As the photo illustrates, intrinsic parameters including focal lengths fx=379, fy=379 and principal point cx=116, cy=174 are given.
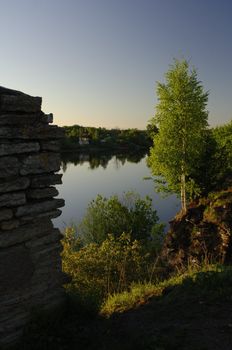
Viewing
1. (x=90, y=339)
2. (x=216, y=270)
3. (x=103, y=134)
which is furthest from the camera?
(x=103, y=134)

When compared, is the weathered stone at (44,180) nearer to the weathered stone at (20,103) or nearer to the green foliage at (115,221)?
the weathered stone at (20,103)

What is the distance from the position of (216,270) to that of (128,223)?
24671 millimetres

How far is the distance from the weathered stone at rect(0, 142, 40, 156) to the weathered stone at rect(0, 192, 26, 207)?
2.14 feet

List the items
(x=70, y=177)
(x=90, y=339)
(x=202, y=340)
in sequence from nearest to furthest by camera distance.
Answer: (x=202, y=340) < (x=90, y=339) < (x=70, y=177)

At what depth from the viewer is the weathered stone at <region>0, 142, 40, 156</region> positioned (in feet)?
19.2

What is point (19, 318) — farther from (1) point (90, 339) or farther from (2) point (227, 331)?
(2) point (227, 331)

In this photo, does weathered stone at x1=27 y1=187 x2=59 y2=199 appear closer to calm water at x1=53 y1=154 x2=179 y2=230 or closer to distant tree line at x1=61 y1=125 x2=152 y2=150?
calm water at x1=53 y1=154 x2=179 y2=230

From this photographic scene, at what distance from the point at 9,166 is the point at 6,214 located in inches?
29.3

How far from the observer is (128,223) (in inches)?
1286

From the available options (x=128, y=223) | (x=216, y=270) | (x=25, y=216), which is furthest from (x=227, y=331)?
→ (x=128, y=223)

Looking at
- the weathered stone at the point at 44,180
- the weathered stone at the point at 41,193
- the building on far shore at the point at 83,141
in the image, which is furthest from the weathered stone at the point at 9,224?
the building on far shore at the point at 83,141

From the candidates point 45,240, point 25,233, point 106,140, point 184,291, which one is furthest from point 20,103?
point 106,140

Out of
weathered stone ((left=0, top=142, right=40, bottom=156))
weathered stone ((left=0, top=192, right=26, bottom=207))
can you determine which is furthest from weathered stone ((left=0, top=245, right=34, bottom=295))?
weathered stone ((left=0, top=142, right=40, bottom=156))

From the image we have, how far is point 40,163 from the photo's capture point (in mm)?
6395
